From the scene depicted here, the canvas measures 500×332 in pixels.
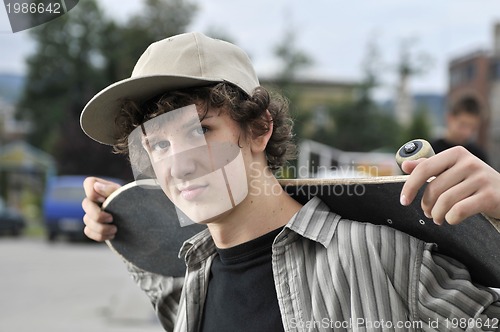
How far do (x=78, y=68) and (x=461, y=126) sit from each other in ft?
140

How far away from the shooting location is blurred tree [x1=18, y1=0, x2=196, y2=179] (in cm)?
3469

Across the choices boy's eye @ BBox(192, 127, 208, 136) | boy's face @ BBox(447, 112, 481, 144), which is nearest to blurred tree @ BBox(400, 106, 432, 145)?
boy's face @ BBox(447, 112, 481, 144)

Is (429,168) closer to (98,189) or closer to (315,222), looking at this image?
(315,222)

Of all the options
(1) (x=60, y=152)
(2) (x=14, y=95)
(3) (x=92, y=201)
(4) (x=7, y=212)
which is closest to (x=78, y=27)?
(2) (x=14, y=95)

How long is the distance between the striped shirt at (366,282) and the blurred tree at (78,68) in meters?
31.5

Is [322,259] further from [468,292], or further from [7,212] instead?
[7,212]

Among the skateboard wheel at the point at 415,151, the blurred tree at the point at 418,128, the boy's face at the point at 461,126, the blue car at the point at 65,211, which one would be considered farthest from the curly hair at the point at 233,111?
the blurred tree at the point at 418,128

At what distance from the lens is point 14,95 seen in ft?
164

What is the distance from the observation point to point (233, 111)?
1.63 meters

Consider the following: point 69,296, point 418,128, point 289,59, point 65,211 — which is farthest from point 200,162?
point 418,128

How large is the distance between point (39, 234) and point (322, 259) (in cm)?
2491

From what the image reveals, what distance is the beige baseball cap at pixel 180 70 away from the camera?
1.59 m

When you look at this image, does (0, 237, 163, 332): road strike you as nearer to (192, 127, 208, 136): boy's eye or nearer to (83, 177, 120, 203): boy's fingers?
(83, 177, 120, 203): boy's fingers

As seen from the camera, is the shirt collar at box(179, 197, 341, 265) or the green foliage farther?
the green foliage
